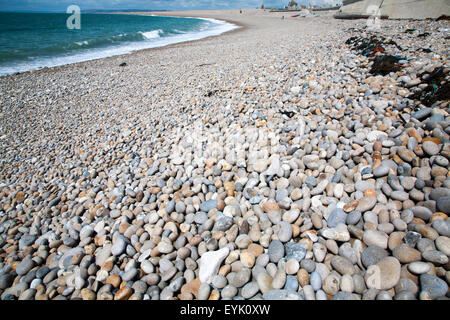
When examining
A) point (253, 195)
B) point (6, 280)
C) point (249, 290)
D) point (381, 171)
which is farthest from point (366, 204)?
point (6, 280)

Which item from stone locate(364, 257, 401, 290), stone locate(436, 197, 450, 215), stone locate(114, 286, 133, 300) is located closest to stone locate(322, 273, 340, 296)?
stone locate(364, 257, 401, 290)

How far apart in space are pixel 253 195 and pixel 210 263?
0.89m

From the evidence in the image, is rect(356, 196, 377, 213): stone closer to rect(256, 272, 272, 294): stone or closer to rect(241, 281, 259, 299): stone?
rect(256, 272, 272, 294): stone

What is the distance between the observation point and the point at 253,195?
7.86ft

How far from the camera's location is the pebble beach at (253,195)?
1646mm

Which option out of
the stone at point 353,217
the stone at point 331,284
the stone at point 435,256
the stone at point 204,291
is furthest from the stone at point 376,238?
the stone at point 204,291

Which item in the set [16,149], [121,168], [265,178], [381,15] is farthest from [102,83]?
[381,15]

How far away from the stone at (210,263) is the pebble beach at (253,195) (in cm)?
1

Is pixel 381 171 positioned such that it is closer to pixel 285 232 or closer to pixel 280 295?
pixel 285 232

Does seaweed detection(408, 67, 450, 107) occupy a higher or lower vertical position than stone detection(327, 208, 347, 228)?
higher

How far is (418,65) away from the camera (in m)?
3.68

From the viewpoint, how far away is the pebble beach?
5.40ft

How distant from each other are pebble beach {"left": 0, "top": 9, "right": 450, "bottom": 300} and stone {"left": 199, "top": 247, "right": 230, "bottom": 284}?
0.04 feet
